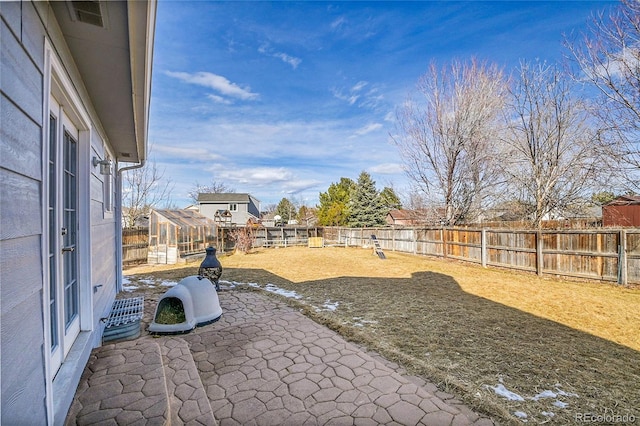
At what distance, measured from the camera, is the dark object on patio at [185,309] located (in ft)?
12.1

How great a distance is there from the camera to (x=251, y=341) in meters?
3.48

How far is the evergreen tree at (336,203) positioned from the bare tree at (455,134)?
15.5m

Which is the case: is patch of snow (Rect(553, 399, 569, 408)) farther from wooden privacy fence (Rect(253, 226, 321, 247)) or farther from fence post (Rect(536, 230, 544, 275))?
wooden privacy fence (Rect(253, 226, 321, 247))

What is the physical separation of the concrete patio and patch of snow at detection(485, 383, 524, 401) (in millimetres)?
461

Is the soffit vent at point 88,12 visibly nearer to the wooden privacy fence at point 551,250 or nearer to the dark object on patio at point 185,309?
the dark object on patio at point 185,309

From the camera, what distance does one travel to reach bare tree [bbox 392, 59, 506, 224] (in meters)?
11.0

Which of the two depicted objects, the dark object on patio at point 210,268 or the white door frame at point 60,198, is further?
the dark object on patio at point 210,268

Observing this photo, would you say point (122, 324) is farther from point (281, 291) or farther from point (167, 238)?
point (167, 238)

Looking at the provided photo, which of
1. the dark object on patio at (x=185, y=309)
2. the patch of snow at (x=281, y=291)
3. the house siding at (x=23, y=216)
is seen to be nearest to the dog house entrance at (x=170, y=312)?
the dark object on patio at (x=185, y=309)

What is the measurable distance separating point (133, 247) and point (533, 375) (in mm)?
12615

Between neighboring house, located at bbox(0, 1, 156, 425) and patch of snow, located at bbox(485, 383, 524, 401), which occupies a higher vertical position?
neighboring house, located at bbox(0, 1, 156, 425)

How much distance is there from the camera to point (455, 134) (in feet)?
37.7

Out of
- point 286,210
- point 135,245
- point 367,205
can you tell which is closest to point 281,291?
point 135,245

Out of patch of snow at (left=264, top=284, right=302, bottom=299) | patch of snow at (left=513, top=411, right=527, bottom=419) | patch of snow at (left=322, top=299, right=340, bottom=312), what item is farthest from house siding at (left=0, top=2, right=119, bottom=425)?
patch of snow at (left=264, top=284, right=302, bottom=299)
